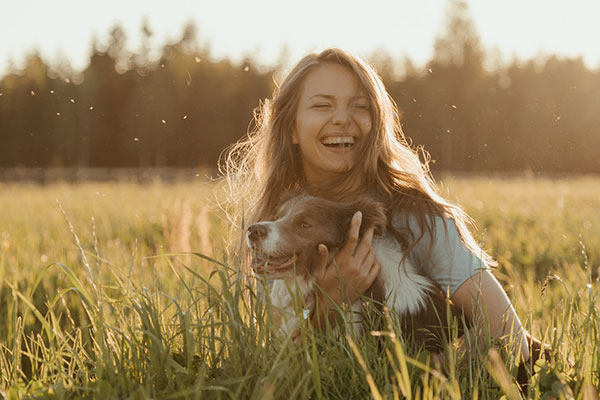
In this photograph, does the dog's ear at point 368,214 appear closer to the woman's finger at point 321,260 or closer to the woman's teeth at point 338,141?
the woman's finger at point 321,260

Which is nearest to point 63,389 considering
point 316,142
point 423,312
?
point 423,312

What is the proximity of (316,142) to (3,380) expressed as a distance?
205 centimetres

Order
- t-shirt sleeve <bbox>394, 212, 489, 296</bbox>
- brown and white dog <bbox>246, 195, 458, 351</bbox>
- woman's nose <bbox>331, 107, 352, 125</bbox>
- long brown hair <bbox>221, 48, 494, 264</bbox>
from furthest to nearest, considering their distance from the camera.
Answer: woman's nose <bbox>331, 107, 352, 125</bbox>
long brown hair <bbox>221, 48, 494, 264</bbox>
t-shirt sleeve <bbox>394, 212, 489, 296</bbox>
brown and white dog <bbox>246, 195, 458, 351</bbox>

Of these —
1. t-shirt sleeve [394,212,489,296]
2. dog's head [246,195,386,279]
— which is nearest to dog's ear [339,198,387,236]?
dog's head [246,195,386,279]

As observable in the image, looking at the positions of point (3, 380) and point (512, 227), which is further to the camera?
point (512, 227)

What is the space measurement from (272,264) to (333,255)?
1.16ft

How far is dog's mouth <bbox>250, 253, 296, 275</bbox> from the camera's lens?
2.79 m

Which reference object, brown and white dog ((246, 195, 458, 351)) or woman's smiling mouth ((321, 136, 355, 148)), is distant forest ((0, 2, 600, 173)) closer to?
woman's smiling mouth ((321, 136, 355, 148))

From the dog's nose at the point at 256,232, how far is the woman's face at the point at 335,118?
85 centimetres

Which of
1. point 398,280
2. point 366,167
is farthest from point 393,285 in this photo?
point 366,167

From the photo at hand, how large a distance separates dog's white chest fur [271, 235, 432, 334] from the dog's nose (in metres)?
0.26

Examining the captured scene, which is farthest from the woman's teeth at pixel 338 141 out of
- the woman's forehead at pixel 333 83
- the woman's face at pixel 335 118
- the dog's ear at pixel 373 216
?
the dog's ear at pixel 373 216

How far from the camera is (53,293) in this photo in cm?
484

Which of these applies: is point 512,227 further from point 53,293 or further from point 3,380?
point 3,380
